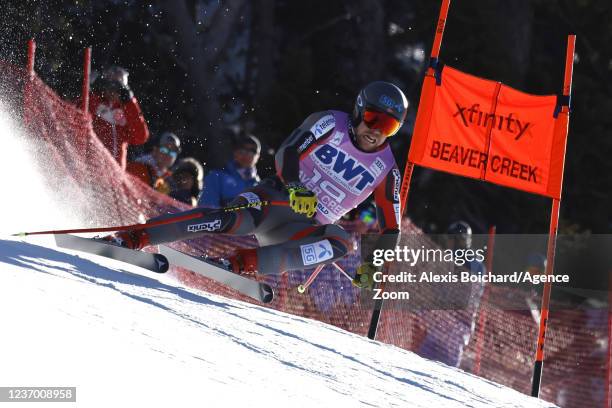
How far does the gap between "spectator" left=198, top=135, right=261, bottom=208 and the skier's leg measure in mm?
1401

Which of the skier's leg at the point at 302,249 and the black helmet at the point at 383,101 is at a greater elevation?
the black helmet at the point at 383,101

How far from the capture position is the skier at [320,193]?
6.16 metres

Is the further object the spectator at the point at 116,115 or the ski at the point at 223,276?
the spectator at the point at 116,115

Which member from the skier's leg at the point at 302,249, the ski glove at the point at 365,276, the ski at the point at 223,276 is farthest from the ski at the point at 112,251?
the ski glove at the point at 365,276

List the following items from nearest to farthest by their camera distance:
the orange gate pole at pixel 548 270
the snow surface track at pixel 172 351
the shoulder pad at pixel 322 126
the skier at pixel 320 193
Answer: the snow surface track at pixel 172 351 < the skier at pixel 320 193 < the shoulder pad at pixel 322 126 < the orange gate pole at pixel 548 270

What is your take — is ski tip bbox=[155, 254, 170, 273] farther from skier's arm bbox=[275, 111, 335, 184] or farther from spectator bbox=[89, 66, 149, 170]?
spectator bbox=[89, 66, 149, 170]

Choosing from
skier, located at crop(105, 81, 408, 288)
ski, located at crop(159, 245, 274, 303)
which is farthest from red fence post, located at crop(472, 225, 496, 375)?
ski, located at crop(159, 245, 274, 303)

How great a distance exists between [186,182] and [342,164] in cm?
216

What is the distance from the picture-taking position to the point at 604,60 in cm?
1628

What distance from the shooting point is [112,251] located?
19.1 feet

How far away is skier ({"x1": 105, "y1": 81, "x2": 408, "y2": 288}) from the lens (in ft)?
20.2

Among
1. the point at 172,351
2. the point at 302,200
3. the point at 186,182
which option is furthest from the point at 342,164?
the point at 172,351

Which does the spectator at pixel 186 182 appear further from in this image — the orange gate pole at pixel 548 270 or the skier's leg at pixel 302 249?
the orange gate pole at pixel 548 270

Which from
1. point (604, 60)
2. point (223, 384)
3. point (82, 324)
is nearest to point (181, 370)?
point (223, 384)
